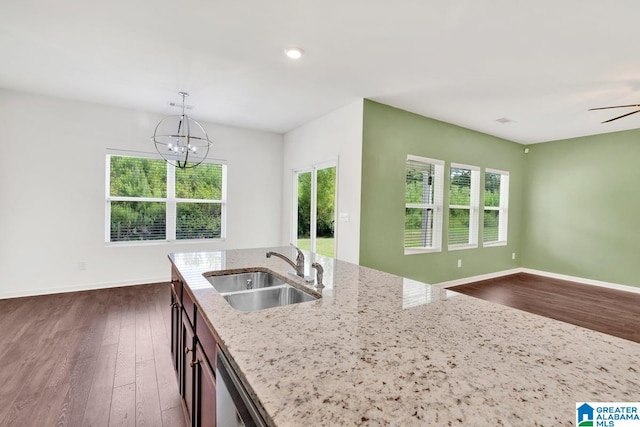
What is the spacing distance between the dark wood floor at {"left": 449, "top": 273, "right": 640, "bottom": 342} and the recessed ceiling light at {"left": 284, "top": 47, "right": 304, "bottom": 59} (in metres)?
4.00

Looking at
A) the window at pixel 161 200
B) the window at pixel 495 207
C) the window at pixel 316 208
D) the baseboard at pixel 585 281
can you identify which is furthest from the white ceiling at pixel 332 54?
the baseboard at pixel 585 281

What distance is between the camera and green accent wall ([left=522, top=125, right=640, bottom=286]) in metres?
5.19

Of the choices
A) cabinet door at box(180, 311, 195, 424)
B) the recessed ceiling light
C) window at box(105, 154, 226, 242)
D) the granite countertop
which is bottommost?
cabinet door at box(180, 311, 195, 424)

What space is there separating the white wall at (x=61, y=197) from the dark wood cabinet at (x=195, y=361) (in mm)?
3496

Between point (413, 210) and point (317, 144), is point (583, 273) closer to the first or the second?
point (413, 210)

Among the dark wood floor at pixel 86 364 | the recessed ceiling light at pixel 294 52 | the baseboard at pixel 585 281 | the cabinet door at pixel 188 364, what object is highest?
the recessed ceiling light at pixel 294 52

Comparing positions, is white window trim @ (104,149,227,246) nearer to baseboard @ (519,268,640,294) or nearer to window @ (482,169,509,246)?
window @ (482,169,509,246)

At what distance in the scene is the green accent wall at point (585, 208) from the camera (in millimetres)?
5188

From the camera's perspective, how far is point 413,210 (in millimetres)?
4816

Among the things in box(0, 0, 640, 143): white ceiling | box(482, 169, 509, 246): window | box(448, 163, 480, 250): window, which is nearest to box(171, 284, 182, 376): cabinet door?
box(0, 0, 640, 143): white ceiling

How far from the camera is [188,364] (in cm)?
163

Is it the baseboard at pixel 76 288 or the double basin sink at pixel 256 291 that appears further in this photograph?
the baseboard at pixel 76 288

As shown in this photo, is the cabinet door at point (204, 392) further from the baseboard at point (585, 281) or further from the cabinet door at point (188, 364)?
the baseboard at point (585, 281)

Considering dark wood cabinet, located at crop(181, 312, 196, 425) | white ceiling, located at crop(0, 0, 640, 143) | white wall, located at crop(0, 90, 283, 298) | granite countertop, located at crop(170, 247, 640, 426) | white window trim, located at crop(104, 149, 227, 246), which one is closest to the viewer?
granite countertop, located at crop(170, 247, 640, 426)
